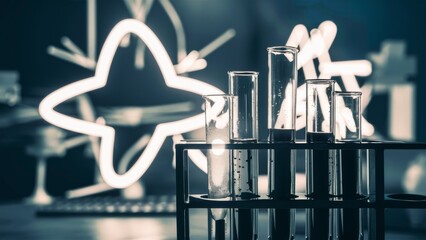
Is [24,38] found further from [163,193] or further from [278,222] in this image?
[278,222]

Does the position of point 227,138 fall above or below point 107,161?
above

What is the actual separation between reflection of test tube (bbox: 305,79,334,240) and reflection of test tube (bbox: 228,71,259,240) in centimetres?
17

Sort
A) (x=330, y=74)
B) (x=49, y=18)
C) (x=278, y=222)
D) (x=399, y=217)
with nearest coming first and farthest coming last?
(x=278, y=222), (x=399, y=217), (x=330, y=74), (x=49, y=18)

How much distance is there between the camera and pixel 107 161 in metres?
2.51

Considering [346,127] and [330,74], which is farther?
[330,74]

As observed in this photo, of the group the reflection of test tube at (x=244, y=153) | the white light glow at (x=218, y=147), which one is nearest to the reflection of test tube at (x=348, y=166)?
the reflection of test tube at (x=244, y=153)

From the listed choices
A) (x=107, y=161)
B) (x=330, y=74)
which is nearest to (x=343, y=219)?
(x=107, y=161)

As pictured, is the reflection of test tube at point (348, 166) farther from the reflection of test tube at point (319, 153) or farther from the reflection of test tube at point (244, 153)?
the reflection of test tube at point (244, 153)

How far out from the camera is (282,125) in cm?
146

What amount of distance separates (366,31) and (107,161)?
1.92 meters

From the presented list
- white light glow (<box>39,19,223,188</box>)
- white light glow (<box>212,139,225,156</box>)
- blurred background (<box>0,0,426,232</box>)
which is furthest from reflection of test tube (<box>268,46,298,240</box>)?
blurred background (<box>0,0,426,232</box>)

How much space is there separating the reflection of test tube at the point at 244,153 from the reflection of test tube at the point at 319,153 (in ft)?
0.55

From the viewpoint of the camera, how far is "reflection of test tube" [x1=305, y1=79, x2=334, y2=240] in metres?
1.43

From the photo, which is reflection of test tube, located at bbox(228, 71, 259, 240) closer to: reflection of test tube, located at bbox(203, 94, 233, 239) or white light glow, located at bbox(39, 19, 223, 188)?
reflection of test tube, located at bbox(203, 94, 233, 239)
